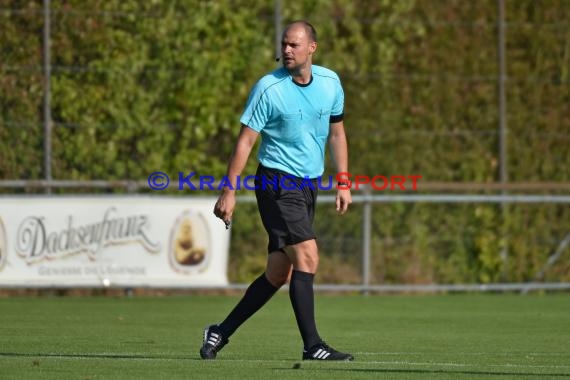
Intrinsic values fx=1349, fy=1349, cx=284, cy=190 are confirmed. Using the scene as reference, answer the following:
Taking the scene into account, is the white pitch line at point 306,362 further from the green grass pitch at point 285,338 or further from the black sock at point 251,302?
the black sock at point 251,302

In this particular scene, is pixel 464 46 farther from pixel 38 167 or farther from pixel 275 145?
pixel 275 145

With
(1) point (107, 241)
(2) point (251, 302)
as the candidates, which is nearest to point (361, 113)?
(1) point (107, 241)

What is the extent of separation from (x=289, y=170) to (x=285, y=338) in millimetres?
2393

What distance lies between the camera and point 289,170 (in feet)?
26.0

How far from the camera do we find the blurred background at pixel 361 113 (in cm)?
1625

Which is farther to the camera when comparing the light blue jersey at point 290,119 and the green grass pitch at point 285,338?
the light blue jersey at point 290,119

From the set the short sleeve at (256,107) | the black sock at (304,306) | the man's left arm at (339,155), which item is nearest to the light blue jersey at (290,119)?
the short sleeve at (256,107)

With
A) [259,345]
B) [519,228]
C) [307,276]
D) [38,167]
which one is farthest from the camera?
[519,228]

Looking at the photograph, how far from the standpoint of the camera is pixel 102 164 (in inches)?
647

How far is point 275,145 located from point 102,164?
8768 millimetres

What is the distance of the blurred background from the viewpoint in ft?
53.3

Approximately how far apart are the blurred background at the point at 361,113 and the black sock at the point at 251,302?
25.0 feet

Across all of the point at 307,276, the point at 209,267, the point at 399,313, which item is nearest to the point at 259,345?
the point at 307,276

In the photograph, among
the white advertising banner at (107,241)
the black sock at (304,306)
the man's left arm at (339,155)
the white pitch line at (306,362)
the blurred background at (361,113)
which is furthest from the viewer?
the blurred background at (361,113)
